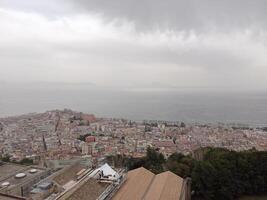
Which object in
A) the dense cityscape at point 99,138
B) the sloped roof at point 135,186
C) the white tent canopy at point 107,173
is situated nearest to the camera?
the sloped roof at point 135,186

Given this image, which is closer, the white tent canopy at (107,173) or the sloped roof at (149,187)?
the sloped roof at (149,187)

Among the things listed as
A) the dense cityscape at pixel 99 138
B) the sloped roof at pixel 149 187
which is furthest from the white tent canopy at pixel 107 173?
the dense cityscape at pixel 99 138

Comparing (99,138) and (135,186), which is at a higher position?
(135,186)

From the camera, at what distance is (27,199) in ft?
35.9

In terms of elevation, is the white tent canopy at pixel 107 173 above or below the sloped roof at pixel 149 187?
above

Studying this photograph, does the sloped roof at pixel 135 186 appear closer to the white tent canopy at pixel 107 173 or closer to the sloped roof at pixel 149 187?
the sloped roof at pixel 149 187

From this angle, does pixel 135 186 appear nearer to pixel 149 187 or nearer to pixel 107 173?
pixel 149 187

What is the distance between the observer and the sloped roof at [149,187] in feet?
39.3

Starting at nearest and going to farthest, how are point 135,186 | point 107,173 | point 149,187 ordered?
point 135,186 < point 149,187 < point 107,173

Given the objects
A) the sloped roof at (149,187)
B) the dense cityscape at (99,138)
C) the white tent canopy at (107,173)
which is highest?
the white tent canopy at (107,173)

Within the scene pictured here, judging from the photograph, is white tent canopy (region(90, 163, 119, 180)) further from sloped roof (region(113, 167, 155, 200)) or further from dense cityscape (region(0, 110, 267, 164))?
dense cityscape (region(0, 110, 267, 164))

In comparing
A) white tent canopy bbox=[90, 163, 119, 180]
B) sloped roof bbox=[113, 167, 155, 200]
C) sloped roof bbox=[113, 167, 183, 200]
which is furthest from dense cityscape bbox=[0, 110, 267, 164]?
white tent canopy bbox=[90, 163, 119, 180]

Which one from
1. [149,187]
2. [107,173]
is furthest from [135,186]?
[107,173]

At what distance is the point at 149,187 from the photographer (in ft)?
43.0
